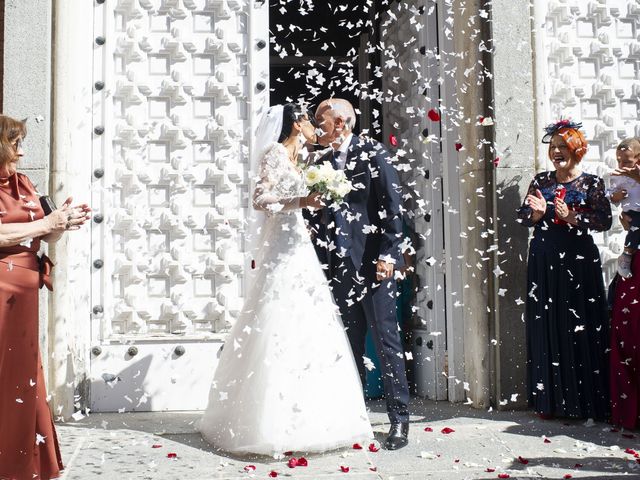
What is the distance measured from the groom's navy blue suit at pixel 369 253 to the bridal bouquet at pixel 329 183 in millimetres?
249

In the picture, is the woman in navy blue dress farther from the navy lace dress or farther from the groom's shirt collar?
the groom's shirt collar

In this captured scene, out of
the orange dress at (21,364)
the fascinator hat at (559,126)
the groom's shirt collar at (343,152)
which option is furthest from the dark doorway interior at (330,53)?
the orange dress at (21,364)

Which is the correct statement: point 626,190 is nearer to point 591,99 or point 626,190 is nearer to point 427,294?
point 591,99

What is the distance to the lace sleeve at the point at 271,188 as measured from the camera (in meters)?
4.42

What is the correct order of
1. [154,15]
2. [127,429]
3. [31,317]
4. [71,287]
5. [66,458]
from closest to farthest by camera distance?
[31,317], [66,458], [127,429], [71,287], [154,15]

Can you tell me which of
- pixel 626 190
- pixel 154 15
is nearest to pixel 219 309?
pixel 154 15

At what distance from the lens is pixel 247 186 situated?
5621 millimetres

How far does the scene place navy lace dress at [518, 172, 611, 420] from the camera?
5.00 m

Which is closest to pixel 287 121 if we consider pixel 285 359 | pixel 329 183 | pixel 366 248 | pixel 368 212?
pixel 329 183

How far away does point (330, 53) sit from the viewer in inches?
368

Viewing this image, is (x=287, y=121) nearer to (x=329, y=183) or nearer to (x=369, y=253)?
(x=329, y=183)

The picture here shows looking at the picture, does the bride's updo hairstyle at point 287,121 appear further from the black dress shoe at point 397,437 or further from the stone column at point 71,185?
the black dress shoe at point 397,437

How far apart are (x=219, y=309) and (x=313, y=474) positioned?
6.52 ft

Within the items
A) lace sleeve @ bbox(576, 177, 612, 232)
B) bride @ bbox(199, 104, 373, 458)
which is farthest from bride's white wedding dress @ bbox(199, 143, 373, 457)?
lace sleeve @ bbox(576, 177, 612, 232)
